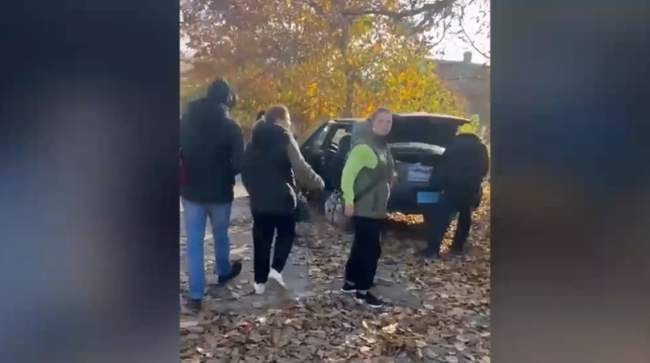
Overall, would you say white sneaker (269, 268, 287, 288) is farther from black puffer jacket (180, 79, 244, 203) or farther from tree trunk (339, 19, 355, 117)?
tree trunk (339, 19, 355, 117)

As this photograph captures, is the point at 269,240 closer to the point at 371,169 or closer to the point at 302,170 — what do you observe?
the point at 302,170

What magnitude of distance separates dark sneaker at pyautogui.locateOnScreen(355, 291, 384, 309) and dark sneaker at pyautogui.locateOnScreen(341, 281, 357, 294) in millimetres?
19

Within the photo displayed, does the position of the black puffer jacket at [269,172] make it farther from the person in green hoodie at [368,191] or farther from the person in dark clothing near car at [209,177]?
the person in green hoodie at [368,191]

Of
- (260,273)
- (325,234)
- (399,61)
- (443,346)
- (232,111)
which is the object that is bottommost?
(443,346)

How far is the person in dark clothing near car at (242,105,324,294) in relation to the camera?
169cm

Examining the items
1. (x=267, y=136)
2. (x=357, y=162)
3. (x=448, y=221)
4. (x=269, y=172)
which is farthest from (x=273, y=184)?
(x=448, y=221)

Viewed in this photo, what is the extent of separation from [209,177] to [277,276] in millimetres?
345

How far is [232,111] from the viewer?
5.48 feet

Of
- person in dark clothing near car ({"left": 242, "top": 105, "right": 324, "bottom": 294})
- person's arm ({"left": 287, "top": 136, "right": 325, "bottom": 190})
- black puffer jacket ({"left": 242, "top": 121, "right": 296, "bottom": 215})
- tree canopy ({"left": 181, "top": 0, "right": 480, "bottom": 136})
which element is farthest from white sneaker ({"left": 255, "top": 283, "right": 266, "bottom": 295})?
→ tree canopy ({"left": 181, "top": 0, "right": 480, "bottom": 136})

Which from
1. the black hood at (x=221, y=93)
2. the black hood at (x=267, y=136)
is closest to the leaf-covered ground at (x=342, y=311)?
the black hood at (x=267, y=136)
